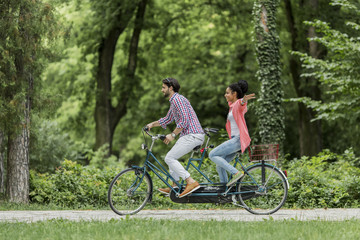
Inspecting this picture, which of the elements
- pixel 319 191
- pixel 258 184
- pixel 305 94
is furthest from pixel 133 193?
pixel 305 94

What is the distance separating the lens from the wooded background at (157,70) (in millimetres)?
12391

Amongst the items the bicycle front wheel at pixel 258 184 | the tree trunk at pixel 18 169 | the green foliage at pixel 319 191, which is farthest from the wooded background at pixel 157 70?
the bicycle front wheel at pixel 258 184

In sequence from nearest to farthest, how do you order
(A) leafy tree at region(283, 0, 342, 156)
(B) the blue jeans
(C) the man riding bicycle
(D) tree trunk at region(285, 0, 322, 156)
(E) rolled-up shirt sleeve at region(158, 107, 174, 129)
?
(C) the man riding bicycle, (B) the blue jeans, (E) rolled-up shirt sleeve at region(158, 107, 174, 129), (A) leafy tree at region(283, 0, 342, 156), (D) tree trunk at region(285, 0, 322, 156)

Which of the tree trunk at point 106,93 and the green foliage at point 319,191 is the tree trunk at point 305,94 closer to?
the tree trunk at point 106,93

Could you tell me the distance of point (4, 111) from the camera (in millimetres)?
11781

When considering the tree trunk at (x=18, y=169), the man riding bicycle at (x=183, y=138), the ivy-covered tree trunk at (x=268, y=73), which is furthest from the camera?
the ivy-covered tree trunk at (x=268, y=73)

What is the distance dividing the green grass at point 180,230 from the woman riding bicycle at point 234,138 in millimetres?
1514

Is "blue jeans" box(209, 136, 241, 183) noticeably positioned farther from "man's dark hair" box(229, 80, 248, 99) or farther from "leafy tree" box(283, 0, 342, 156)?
"leafy tree" box(283, 0, 342, 156)

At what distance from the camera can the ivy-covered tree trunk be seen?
17.1m

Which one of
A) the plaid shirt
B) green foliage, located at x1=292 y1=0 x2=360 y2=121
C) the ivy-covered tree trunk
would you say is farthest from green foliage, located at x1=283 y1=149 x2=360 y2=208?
green foliage, located at x1=292 y1=0 x2=360 y2=121

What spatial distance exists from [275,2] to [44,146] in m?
8.17

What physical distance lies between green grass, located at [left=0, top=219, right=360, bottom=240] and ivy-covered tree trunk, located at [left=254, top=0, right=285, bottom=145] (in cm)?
920

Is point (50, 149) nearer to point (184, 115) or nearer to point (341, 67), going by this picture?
point (341, 67)

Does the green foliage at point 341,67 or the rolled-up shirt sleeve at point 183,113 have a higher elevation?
the green foliage at point 341,67
